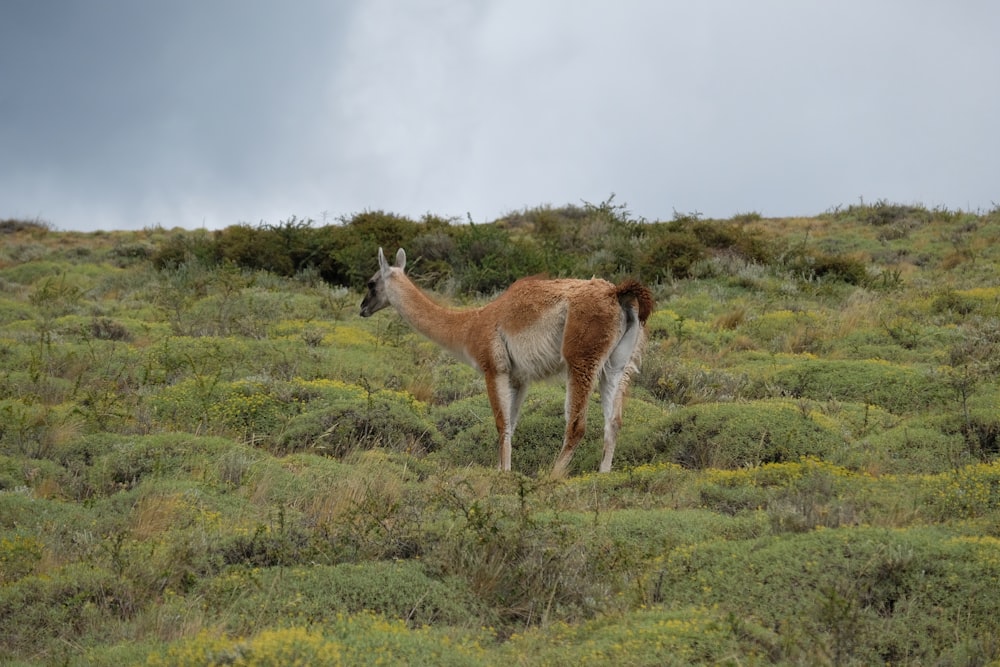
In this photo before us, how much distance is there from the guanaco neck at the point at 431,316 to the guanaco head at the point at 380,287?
140mm

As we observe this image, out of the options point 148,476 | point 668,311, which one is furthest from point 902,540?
point 668,311

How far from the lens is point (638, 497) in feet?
27.5

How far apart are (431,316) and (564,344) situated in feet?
7.46

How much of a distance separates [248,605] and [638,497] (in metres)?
3.58

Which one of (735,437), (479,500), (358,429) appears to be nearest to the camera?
(479,500)

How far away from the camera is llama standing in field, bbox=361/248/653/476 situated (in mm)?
10070

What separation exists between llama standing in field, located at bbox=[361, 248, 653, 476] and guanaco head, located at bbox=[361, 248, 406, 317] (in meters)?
1.72

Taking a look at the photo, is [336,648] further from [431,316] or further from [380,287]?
[380,287]

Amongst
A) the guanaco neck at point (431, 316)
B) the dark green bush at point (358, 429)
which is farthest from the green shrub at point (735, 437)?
the guanaco neck at point (431, 316)

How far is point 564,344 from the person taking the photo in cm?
1019

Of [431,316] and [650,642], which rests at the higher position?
[431,316]

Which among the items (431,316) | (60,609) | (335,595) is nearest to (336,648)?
(335,595)

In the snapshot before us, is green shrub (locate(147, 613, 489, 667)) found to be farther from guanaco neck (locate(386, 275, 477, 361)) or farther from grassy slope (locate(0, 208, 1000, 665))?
guanaco neck (locate(386, 275, 477, 361))

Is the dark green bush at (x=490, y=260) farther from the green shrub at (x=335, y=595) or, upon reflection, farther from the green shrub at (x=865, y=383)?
the green shrub at (x=335, y=595)
